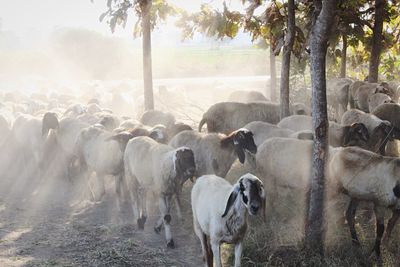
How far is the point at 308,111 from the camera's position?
1571 centimetres

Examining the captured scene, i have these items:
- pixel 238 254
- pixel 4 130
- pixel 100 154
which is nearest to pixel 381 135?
pixel 238 254

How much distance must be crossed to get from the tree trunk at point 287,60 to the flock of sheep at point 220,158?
3.16ft

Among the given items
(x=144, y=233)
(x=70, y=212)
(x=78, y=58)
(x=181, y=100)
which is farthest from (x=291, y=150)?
(x=78, y=58)

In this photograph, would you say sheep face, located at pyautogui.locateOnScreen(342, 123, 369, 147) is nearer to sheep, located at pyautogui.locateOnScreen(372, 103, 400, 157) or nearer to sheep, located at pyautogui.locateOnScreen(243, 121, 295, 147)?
sheep, located at pyautogui.locateOnScreen(243, 121, 295, 147)

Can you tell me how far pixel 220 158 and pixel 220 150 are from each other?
6.8 inches

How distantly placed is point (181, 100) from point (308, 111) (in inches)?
498

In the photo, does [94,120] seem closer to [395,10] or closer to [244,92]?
[244,92]

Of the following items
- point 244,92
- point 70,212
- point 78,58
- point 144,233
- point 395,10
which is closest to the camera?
point 144,233

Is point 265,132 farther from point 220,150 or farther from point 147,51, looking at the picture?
point 147,51

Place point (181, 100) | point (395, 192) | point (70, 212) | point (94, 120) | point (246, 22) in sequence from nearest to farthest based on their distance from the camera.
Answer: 1. point (395, 192)
2. point (70, 212)
3. point (246, 22)
4. point (94, 120)
5. point (181, 100)

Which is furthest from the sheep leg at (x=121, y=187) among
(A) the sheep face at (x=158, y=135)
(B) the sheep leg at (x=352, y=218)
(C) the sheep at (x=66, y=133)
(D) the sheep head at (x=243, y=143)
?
(B) the sheep leg at (x=352, y=218)

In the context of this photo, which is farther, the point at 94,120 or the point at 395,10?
the point at 395,10

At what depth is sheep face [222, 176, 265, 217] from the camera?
6.58m

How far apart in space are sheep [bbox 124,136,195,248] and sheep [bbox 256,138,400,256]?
2.02 meters
